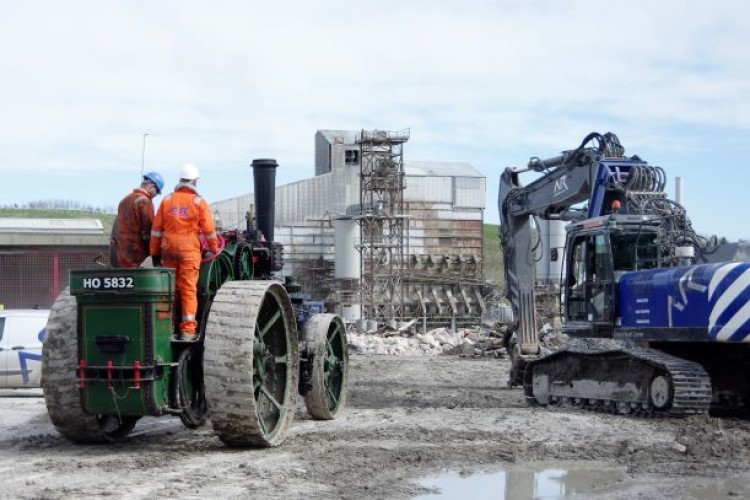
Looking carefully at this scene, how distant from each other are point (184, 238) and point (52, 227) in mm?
29903

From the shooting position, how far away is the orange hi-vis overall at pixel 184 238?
9281 millimetres

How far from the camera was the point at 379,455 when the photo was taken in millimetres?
9172

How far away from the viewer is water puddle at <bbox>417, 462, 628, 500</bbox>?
25.7ft

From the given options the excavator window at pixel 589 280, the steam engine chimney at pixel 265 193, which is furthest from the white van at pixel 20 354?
the excavator window at pixel 589 280

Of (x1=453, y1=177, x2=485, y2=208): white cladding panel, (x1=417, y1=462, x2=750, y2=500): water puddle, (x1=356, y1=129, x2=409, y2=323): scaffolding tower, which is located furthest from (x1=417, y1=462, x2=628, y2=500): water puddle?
(x1=453, y1=177, x2=485, y2=208): white cladding panel

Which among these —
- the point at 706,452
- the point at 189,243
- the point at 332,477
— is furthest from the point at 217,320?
the point at 706,452

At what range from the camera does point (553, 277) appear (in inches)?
Result: 1654

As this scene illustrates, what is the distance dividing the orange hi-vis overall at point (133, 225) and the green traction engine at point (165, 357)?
64cm

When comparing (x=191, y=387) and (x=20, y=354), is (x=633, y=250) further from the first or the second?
(x=20, y=354)

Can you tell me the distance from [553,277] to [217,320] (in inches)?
1338

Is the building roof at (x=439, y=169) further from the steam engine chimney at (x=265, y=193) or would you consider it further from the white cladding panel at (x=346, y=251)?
the steam engine chimney at (x=265, y=193)

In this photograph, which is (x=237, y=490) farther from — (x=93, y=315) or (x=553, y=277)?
(x=553, y=277)

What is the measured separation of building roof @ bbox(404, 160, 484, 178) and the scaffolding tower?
5.80 m

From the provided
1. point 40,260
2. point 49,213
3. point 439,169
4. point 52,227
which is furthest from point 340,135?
point 40,260
